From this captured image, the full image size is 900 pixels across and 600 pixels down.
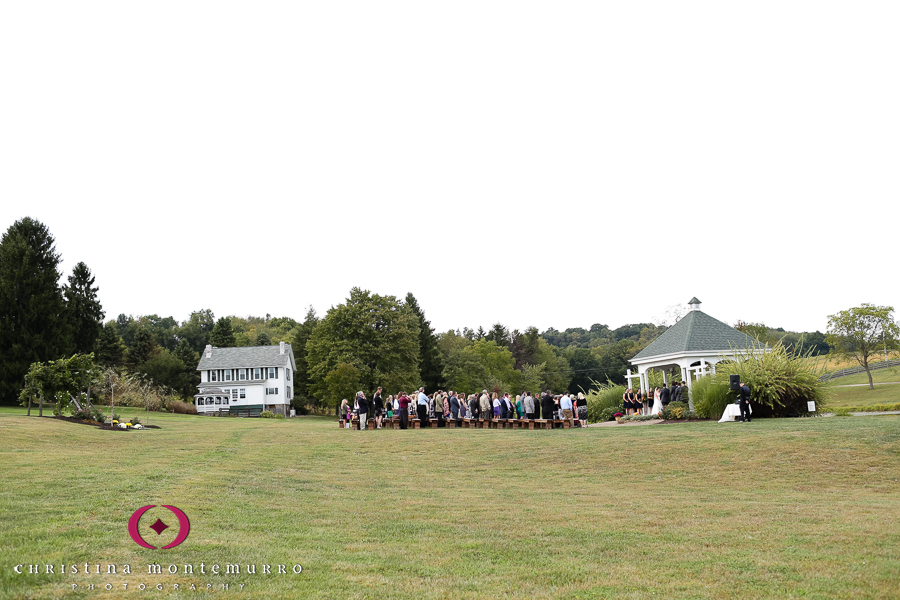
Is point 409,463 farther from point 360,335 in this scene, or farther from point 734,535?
point 360,335

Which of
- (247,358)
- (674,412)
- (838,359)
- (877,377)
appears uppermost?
(247,358)

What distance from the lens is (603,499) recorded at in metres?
11.3

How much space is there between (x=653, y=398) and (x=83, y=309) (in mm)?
46804

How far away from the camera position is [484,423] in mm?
26719

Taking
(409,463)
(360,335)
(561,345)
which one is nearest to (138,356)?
(360,335)

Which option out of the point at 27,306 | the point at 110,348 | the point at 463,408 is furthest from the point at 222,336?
the point at 463,408

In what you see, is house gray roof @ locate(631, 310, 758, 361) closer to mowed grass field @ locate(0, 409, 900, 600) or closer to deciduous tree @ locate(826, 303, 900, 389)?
mowed grass field @ locate(0, 409, 900, 600)

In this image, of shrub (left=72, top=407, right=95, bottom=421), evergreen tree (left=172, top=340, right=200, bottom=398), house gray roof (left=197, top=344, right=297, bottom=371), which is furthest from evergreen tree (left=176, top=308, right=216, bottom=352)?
shrub (left=72, top=407, right=95, bottom=421)

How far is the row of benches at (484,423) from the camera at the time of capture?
25484 mm

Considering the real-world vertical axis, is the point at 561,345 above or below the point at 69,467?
above

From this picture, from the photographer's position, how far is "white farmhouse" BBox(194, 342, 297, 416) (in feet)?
222

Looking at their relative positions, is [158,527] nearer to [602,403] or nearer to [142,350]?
[602,403]

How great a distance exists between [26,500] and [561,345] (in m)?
133

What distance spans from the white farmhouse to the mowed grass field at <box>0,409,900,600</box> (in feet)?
166
